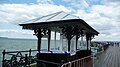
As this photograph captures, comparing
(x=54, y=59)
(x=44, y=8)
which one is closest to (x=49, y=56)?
(x=54, y=59)

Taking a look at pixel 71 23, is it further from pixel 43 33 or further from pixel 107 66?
pixel 107 66

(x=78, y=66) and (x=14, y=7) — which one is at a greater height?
(x=14, y=7)

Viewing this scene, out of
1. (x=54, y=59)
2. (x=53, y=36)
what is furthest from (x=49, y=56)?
(x=53, y=36)

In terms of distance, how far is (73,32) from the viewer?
29.1 ft

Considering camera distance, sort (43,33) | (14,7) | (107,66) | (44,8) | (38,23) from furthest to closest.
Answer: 1. (14,7)
2. (44,8)
3. (107,66)
4. (43,33)
5. (38,23)

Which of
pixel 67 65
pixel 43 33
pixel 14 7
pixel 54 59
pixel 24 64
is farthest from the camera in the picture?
pixel 14 7

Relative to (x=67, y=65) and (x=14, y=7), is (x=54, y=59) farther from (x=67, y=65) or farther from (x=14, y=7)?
(x=14, y=7)

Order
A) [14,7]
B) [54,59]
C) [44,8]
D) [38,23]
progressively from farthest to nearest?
[14,7], [44,8], [38,23], [54,59]

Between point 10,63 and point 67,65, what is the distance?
8.39 feet

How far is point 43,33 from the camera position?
10.7m

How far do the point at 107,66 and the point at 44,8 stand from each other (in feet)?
25.4

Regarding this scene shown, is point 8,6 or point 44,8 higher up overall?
point 8,6

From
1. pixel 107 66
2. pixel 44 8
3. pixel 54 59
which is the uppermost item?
pixel 44 8

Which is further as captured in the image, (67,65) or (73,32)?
(73,32)
